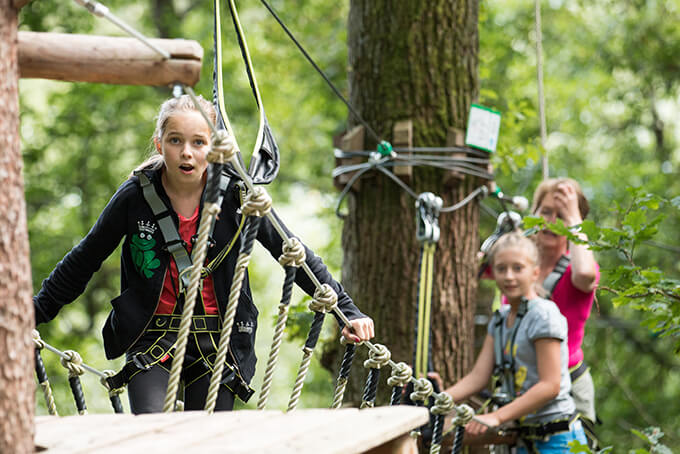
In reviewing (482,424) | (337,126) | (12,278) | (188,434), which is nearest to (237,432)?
(188,434)

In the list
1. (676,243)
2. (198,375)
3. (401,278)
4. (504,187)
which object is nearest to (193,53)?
(198,375)

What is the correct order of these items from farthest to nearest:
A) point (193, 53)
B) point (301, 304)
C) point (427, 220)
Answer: point (301, 304) < point (427, 220) < point (193, 53)

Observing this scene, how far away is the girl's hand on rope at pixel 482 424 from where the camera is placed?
2.74m

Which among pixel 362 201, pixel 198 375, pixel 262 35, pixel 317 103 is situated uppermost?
pixel 262 35

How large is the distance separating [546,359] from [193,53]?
1.88m

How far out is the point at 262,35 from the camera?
9.03 metres

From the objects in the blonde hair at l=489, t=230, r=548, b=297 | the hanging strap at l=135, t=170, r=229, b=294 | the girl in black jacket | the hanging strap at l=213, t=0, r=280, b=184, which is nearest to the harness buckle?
the girl in black jacket

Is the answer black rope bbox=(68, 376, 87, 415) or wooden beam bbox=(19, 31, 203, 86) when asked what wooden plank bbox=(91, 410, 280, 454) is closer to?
wooden beam bbox=(19, 31, 203, 86)

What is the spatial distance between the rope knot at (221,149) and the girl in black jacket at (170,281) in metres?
0.62

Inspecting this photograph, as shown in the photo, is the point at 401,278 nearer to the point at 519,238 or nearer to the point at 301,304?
the point at 519,238

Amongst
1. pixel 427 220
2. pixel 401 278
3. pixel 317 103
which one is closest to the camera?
pixel 427 220

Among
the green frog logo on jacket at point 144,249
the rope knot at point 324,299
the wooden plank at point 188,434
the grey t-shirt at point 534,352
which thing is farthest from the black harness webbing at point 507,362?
the wooden plank at point 188,434

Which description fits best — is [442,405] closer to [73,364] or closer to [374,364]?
[374,364]

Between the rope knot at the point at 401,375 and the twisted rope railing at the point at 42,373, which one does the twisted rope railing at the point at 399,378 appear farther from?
the twisted rope railing at the point at 42,373
